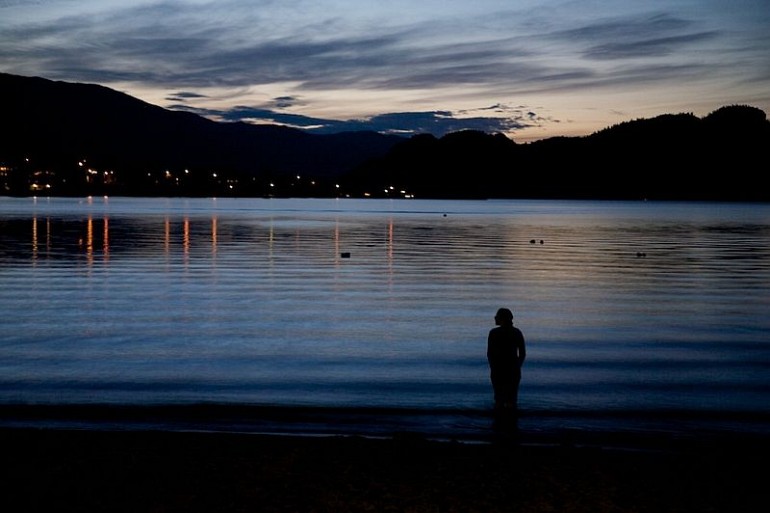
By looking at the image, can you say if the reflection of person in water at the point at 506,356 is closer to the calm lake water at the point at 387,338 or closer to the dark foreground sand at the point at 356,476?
the calm lake water at the point at 387,338

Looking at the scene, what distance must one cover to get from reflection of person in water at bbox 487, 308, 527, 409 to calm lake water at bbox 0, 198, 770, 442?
0.58 m

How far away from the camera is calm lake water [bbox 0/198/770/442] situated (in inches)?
534

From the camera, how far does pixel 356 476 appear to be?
8.54m

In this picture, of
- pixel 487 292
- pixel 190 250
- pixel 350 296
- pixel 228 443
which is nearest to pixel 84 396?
pixel 228 443

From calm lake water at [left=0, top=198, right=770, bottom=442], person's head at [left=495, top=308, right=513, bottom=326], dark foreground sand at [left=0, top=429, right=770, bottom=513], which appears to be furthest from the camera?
calm lake water at [left=0, top=198, right=770, bottom=442]

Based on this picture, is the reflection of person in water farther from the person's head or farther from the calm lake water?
the calm lake water

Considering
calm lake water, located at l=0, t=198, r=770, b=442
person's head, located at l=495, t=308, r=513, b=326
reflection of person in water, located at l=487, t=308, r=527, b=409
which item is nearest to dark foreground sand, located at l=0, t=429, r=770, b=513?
reflection of person in water, located at l=487, t=308, r=527, b=409

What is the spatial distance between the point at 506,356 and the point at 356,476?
4.34m

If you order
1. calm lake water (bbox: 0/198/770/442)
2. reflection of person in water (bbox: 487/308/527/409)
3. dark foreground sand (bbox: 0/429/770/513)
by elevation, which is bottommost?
calm lake water (bbox: 0/198/770/442)

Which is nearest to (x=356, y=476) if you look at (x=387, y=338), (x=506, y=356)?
(x=506, y=356)

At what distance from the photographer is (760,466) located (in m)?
9.23

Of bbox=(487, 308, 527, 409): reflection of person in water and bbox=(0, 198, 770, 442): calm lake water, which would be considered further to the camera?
bbox=(0, 198, 770, 442): calm lake water

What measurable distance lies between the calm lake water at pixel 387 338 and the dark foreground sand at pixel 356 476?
6.98ft

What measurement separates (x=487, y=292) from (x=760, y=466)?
20700 millimetres
